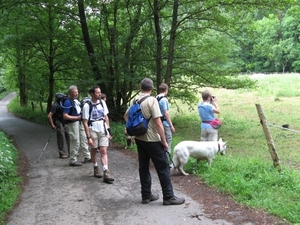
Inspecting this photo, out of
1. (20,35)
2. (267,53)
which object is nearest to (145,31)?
(267,53)

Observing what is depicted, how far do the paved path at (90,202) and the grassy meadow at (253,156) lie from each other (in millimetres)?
884

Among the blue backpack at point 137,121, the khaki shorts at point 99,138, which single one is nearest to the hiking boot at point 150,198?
the blue backpack at point 137,121

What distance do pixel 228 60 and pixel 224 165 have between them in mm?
8943

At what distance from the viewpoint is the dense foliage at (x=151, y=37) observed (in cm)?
1217

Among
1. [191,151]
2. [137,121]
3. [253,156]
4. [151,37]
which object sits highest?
[151,37]

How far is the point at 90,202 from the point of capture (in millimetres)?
5648

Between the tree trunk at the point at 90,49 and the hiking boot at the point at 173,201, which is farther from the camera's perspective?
the tree trunk at the point at 90,49

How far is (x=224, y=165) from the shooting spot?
709cm

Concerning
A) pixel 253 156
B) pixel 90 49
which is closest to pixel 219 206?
pixel 253 156

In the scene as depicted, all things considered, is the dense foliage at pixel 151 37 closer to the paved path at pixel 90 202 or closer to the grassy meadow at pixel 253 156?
the grassy meadow at pixel 253 156

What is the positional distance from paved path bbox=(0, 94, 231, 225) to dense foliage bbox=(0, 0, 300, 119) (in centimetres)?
630

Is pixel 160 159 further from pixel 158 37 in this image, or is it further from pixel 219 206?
pixel 158 37

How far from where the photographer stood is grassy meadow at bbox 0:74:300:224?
5.36m

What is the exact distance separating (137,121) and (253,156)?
6.01 m
